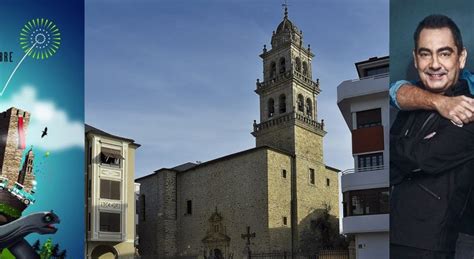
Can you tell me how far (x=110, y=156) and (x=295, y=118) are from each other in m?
17.1

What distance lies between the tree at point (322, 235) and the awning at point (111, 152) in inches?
605

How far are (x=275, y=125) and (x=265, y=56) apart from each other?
7.27 m

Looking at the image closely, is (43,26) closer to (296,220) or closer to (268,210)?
(268,210)

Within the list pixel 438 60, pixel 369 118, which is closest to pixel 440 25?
pixel 438 60

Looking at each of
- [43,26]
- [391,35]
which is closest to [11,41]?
[43,26]

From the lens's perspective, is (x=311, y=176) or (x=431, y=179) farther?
(x=311, y=176)

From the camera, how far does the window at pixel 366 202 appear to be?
31722 mm

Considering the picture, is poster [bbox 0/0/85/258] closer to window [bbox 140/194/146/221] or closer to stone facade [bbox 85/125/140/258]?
stone facade [bbox 85/125/140/258]

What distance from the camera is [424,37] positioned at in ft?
90.2

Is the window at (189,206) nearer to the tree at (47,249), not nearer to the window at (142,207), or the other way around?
the window at (142,207)

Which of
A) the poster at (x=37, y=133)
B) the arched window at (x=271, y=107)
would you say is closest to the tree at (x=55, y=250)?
the poster at (x=37, y=133)

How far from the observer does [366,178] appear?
3234 centimetres

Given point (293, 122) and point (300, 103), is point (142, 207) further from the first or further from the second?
point (300, 103)

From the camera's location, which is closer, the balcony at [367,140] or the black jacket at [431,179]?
the black jacket at [431,179]
